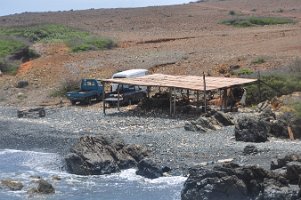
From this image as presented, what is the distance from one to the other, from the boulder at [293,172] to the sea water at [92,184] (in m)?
3.94

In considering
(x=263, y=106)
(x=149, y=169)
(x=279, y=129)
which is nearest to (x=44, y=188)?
(x=149, y=169)

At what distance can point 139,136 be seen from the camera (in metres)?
34.0

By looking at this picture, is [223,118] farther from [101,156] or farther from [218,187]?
[218,187]

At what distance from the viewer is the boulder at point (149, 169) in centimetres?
2797

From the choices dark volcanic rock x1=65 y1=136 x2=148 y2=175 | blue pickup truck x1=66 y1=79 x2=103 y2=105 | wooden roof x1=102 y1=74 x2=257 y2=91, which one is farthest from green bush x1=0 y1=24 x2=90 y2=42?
dark volcanic rock x1=65 y1=136 x2=148 y2=175

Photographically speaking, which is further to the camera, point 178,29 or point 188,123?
point 178,29

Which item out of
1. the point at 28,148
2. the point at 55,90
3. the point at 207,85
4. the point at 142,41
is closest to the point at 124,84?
the point at 207,85

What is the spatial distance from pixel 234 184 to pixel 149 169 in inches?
227

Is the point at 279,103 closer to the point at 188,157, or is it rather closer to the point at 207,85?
the point at 207,85

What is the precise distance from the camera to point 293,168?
23.6 meters

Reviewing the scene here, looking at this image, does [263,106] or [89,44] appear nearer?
[263,106]

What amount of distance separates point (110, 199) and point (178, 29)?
56338 millimetres

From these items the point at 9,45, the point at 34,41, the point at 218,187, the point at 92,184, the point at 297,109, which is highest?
the point at 297,109

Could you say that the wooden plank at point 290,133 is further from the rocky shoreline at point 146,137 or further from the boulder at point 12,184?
the boulder at point 12,184
